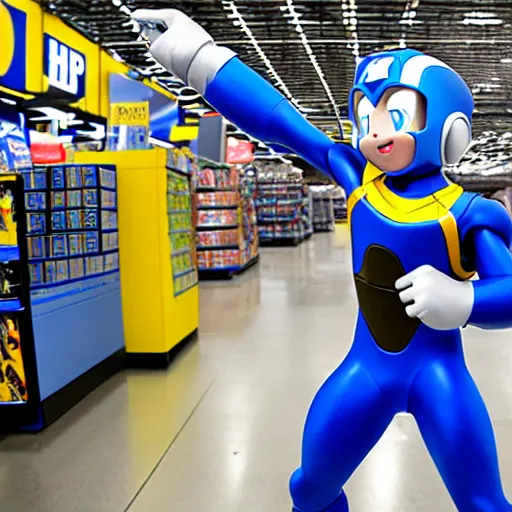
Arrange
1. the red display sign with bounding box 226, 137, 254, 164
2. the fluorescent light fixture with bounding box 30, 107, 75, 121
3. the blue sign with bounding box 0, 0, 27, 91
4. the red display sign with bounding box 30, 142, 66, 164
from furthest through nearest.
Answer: the red display sign with bounding box 226, 137, 254, 164 → the fluorescent light fixture with bounding box 30, 107, 75, 121 → the red display sign with bounding box 30, 142, 66, 164 → the blue sign with bounding box 0, 0, 27, 91

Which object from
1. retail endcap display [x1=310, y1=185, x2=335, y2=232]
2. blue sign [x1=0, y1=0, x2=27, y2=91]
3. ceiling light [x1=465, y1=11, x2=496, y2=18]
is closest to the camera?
blue sign [x1=0, y1=0, x2=27, y2=91]

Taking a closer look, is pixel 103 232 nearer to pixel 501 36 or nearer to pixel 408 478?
pixel 408 478

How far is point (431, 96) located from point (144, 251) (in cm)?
322

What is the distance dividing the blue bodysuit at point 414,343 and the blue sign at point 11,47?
4318 millimetres

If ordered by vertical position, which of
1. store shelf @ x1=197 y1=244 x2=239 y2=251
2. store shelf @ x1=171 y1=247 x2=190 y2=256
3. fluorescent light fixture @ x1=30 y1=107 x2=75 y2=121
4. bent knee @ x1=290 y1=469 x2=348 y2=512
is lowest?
bent knee @ x1=290 y1=469 x2=348 y2=512

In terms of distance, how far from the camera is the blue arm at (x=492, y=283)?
1.41m

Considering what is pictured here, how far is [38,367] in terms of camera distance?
3.26 meters

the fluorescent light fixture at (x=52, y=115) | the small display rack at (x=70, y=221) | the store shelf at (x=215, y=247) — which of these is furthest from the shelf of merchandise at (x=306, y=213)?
the small display rack at (x=70, y=221)

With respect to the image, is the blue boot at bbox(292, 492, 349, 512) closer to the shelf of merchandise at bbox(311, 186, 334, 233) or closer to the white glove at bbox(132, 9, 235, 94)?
the white glove at bbox(132, 9, 235, 94)

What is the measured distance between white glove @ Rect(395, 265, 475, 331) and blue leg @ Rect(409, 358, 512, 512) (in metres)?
0.22

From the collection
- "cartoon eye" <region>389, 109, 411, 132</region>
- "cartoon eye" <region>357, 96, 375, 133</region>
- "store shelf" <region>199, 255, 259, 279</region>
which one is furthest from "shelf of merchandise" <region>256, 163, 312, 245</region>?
"cartoon eye" <region>389, 109, 411, 132</region>

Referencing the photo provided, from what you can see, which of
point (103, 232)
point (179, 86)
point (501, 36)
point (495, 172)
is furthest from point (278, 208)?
point (495, 172)

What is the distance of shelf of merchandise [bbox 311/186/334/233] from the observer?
89.9 ft

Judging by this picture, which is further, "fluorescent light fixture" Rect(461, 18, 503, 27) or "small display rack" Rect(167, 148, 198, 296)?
"fluorescent light fixture" Rect(461, 18, 503, 27)
